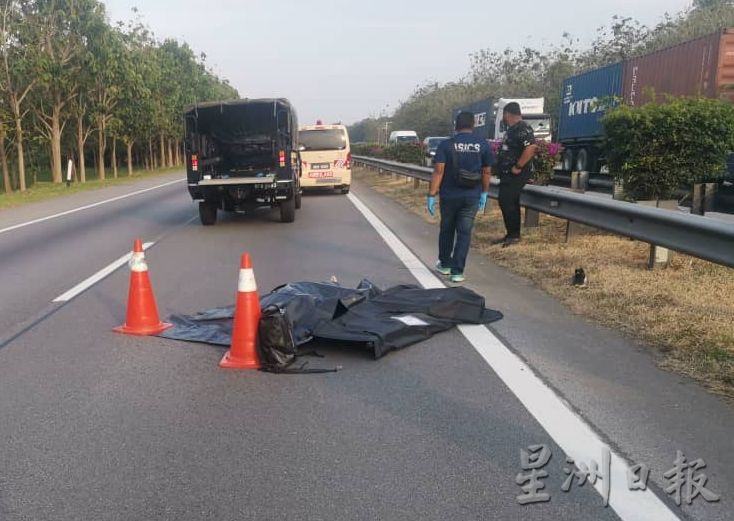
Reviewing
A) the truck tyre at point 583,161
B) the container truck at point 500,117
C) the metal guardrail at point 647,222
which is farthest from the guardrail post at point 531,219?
the container truck at point 500,117

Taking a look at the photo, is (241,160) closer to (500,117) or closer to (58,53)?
(500,117)

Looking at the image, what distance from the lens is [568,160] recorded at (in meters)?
24.8

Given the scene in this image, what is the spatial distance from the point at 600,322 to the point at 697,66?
568 inches

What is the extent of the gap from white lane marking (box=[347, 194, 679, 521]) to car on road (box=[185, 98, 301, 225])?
8010mm

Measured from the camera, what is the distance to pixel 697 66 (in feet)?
56.1

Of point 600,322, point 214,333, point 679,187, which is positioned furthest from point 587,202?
point 214,333

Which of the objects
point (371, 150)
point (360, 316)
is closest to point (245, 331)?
point (360, 316)

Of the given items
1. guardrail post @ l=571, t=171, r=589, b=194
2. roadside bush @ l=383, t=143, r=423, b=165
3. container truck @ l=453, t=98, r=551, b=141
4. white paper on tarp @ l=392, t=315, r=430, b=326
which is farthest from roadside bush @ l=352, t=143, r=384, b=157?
white paper on tarp @ l=392, t=315, r=430, b=326

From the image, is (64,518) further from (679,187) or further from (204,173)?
(204,173)

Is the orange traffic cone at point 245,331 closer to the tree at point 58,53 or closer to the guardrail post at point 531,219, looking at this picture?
the guardrail post at point 531,219

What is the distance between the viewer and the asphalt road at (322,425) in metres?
2.84

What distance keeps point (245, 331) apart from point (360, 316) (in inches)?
43.3

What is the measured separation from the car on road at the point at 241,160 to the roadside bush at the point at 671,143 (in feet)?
20.8

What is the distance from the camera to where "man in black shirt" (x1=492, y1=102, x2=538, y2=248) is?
879 cm
